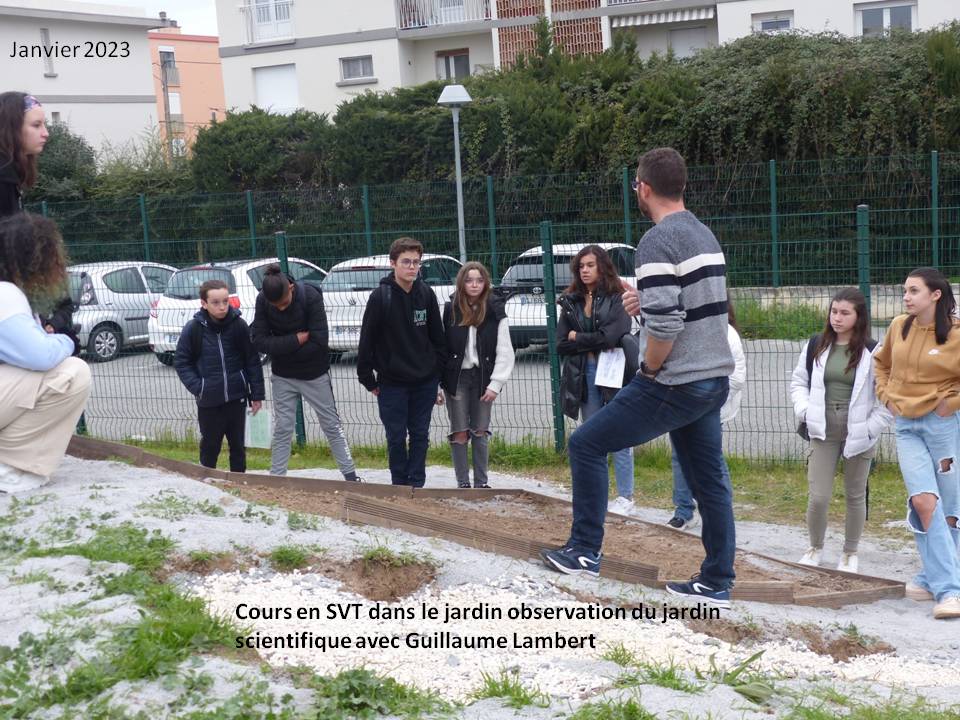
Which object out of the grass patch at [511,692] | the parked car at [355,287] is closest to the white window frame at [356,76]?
the parked car at [355,287]

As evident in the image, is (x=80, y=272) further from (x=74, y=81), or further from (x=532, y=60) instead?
(x=74, y=81)

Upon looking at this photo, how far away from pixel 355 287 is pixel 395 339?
3.39 meters

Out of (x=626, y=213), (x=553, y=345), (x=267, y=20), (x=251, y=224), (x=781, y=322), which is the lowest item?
(x=553, y=345)

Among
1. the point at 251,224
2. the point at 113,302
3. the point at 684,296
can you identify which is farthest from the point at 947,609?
the point at 251,224

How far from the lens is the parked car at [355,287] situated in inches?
440

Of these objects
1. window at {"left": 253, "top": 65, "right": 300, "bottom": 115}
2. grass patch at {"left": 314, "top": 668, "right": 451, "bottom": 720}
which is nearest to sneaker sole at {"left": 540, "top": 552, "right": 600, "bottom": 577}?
grass patch at {"left": 314, "top": 668, "right": 451, "bottom": 720}

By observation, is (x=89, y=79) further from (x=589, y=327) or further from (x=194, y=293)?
(x=589, y=327)

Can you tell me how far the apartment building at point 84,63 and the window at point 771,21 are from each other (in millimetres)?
22042

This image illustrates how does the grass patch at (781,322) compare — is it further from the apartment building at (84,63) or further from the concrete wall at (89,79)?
the concrete wall at (89,79)

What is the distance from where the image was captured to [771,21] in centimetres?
3173

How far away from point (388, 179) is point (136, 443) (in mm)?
15586

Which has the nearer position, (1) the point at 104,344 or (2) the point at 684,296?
(2) the point at 684,296

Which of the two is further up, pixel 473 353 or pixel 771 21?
pixel 771 21

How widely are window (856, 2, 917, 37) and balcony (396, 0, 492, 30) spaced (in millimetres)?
11486
